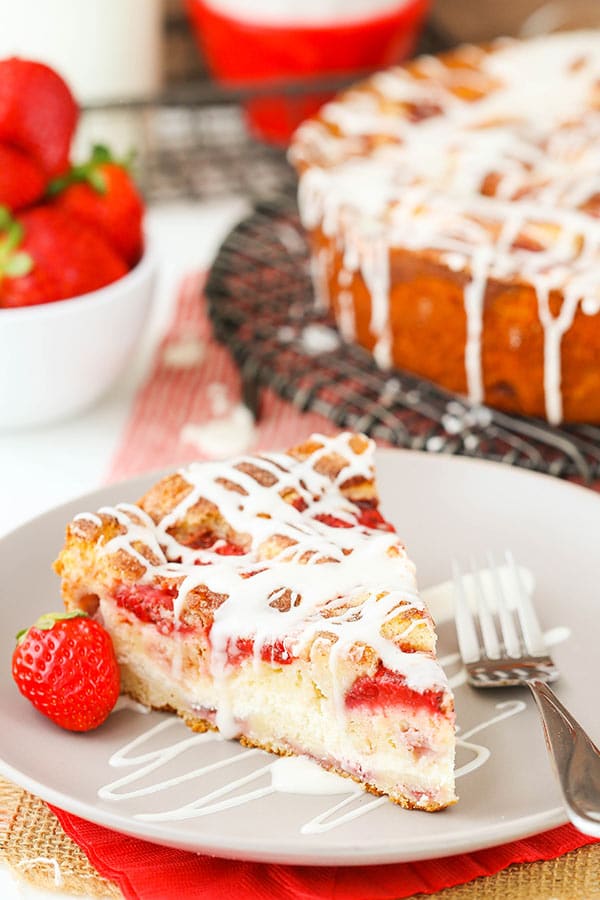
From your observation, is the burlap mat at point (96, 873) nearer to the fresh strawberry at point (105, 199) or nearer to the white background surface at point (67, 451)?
the white background surface at point (67, 451)

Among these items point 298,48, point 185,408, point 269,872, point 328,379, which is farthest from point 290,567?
point 298,48

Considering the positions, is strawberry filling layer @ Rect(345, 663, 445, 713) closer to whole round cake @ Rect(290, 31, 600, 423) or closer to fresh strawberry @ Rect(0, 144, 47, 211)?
whole round cake @ Rect(290, 31, 600, 423)

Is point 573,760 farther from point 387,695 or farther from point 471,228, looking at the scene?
point 471,228

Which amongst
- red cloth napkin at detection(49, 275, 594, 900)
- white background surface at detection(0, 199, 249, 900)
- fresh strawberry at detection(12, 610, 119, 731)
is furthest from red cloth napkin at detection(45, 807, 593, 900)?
white background surface at detection(0, 199, 249, 900)

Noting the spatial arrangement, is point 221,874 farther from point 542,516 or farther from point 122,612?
point 542,516

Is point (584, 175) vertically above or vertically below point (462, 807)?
above

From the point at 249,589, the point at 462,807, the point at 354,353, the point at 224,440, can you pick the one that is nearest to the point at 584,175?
the point at 354,353
